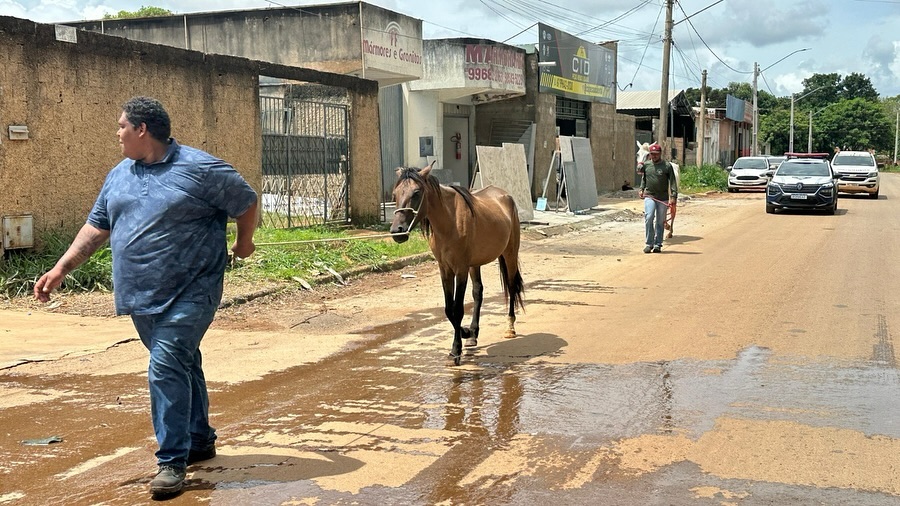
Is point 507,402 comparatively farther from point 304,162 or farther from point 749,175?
point 749,175

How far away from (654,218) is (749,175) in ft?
79.9

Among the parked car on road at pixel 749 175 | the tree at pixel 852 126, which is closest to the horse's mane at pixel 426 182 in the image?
the parked car on road at pixel 749 175

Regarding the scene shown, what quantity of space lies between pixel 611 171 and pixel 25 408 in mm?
A: 29384

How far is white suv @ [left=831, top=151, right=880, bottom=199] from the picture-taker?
32.2 m

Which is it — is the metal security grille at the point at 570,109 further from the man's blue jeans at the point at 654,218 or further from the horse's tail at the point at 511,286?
the horse's tail at the point at 511,286

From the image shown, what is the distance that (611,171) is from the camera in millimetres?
33500

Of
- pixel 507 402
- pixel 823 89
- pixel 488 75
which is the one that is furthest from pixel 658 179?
pixel 823 89

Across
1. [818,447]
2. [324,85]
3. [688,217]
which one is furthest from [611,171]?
[818,447]

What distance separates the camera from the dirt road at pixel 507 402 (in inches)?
174

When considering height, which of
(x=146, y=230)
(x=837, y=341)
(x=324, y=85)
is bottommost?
(x=837, y=341)

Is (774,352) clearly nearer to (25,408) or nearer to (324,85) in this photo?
(25,408)

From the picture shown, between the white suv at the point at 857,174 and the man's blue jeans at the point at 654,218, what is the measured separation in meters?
19.5

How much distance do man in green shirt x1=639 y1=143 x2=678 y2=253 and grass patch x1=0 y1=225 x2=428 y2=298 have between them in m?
4.07

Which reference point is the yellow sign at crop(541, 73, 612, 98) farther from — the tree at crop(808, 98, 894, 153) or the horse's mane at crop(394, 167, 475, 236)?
the tree at crop(808, 98, 894, 153)
